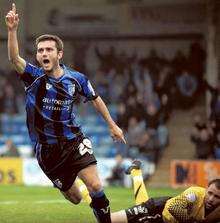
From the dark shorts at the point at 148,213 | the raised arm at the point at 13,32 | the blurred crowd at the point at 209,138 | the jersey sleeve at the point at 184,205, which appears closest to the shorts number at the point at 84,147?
the dark shorts at the point at 148,213

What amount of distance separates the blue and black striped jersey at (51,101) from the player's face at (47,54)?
136mm

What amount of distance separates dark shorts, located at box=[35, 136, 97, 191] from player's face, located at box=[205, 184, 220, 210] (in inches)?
49.5

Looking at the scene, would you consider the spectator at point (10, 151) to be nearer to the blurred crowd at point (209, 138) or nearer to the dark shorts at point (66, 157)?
the blurred crowd at point (209, 138)

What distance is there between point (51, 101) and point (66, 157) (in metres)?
0.63

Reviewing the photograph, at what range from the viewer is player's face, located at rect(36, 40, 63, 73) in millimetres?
8086

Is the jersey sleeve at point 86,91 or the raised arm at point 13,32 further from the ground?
the raised arm at point 13,32

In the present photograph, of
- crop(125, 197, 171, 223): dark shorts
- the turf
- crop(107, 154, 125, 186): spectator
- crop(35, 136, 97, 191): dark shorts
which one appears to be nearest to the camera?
crop(35, 136, 97, 191): dark shorts

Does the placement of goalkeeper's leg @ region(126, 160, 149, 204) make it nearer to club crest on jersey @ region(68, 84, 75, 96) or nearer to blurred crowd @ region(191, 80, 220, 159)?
club crest on jersey @ region(68, 84, 75, 96)

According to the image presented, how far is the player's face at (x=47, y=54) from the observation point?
8.09 metres

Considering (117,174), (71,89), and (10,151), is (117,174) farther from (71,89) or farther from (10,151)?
(71,89)

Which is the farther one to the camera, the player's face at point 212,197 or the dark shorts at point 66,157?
the dark shorts at point 66,157

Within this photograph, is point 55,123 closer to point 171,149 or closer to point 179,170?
point 179,170

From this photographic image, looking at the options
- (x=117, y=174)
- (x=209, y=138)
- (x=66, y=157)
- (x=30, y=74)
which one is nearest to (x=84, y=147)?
(x=66, y=157)

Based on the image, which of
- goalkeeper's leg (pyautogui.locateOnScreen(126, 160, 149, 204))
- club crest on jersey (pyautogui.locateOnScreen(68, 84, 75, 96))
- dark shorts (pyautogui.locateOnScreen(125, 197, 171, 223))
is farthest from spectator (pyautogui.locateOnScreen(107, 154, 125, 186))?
club crest on jersey (pyautogui.locateOnScreen(68, 84, 75, 96))
